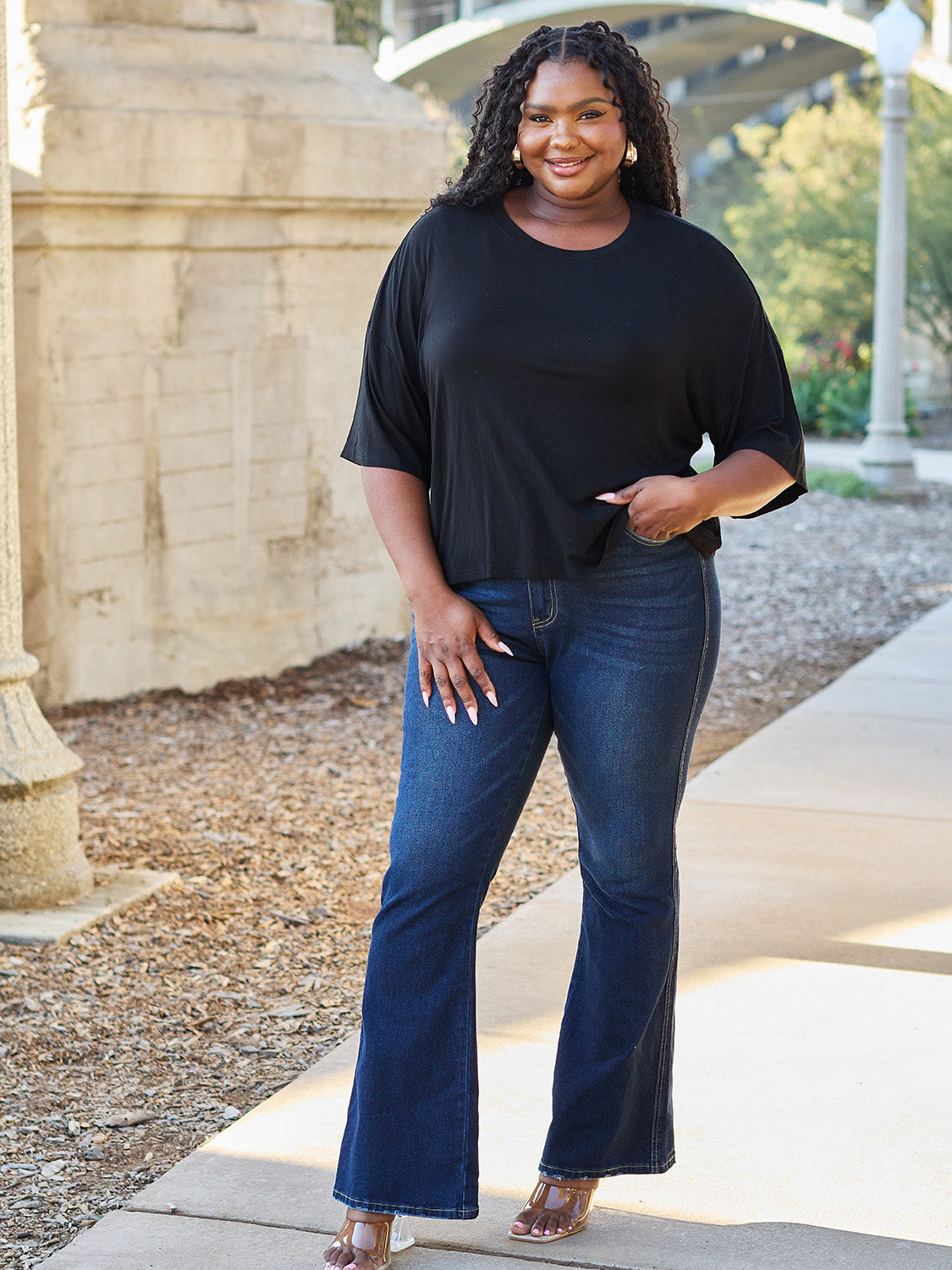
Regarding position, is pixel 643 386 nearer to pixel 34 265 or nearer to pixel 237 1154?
pixel 237 1154

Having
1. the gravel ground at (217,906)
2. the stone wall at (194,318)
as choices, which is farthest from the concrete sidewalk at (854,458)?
the stone wall at (194,318)

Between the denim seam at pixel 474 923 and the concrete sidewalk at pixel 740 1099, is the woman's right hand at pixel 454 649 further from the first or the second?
the concrete sidewalk at pixel 740 1099

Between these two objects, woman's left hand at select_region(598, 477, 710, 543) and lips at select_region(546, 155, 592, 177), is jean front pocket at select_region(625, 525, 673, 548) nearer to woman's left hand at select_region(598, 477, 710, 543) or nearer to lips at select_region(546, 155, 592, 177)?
woman's left hand at select_region(598, 477, 710, 543)

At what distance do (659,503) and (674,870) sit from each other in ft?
1.80

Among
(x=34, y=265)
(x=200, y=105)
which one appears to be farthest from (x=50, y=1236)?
(x=200, y=105)

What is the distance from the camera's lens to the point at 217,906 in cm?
428

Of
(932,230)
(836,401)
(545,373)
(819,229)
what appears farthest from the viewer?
(819,229)

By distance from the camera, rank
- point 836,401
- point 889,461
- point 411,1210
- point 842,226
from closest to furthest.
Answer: point 411,1210 < point 889,461 < point 836,401 < point 842,226

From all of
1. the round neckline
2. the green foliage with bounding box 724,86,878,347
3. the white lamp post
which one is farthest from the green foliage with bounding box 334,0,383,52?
the round neckline

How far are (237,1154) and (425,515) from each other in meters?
1.20

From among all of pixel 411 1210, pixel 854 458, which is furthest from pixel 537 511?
pixel 854 458

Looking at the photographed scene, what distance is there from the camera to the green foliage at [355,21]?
2264 centimetres

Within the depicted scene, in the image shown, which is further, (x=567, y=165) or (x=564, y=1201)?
(x=564, y=1201)

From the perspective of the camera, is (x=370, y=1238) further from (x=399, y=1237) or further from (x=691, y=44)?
(x=691, y=44)
